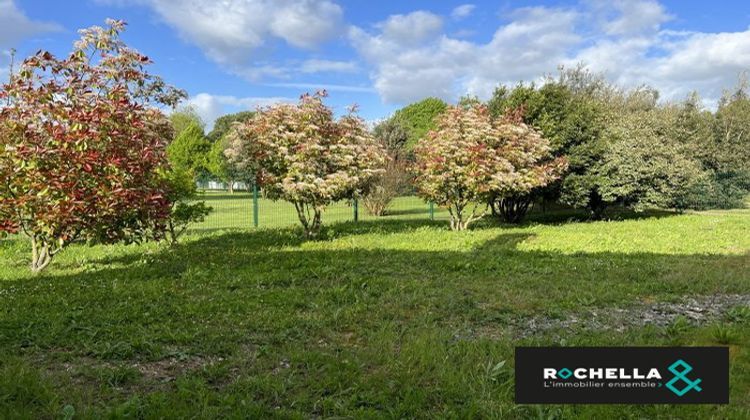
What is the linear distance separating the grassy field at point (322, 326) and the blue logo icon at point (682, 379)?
113 mm

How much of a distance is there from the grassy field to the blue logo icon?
4.5 inches

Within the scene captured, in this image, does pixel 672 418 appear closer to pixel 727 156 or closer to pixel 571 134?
pixel 571 134

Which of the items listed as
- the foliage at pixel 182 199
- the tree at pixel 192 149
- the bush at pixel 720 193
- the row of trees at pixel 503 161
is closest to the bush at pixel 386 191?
the row of trees at pixel 503 161

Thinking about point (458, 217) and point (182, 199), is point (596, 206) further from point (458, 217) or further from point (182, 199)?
point (182, 199)

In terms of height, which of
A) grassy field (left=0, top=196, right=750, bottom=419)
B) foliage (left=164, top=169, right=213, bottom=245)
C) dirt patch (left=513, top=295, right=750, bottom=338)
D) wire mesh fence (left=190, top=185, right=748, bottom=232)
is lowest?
dirt patch (left=513, top=295, right=750, bottom=338)

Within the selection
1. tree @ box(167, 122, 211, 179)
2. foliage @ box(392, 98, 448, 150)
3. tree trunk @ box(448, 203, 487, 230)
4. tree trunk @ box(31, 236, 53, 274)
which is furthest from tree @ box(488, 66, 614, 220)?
foliage @ box(392, 98, 448, 150)

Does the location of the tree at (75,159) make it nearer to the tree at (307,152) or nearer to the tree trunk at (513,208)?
the tree at (307,152)

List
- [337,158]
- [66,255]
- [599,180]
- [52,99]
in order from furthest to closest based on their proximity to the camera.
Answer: [599,180] < [337,158] < [66,255] < [52,99]

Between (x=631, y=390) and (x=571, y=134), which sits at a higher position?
(x=571, y=134)

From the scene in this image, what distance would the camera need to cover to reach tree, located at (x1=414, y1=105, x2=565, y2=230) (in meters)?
10.5

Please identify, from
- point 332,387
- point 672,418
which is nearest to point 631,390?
point 672,418

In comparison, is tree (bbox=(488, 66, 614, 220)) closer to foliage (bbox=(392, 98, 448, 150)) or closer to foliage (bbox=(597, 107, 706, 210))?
foliage (bbox=(597, 107, 706, 210))

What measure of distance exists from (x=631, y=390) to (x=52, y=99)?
659 cm

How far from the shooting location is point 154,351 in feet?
11.4
